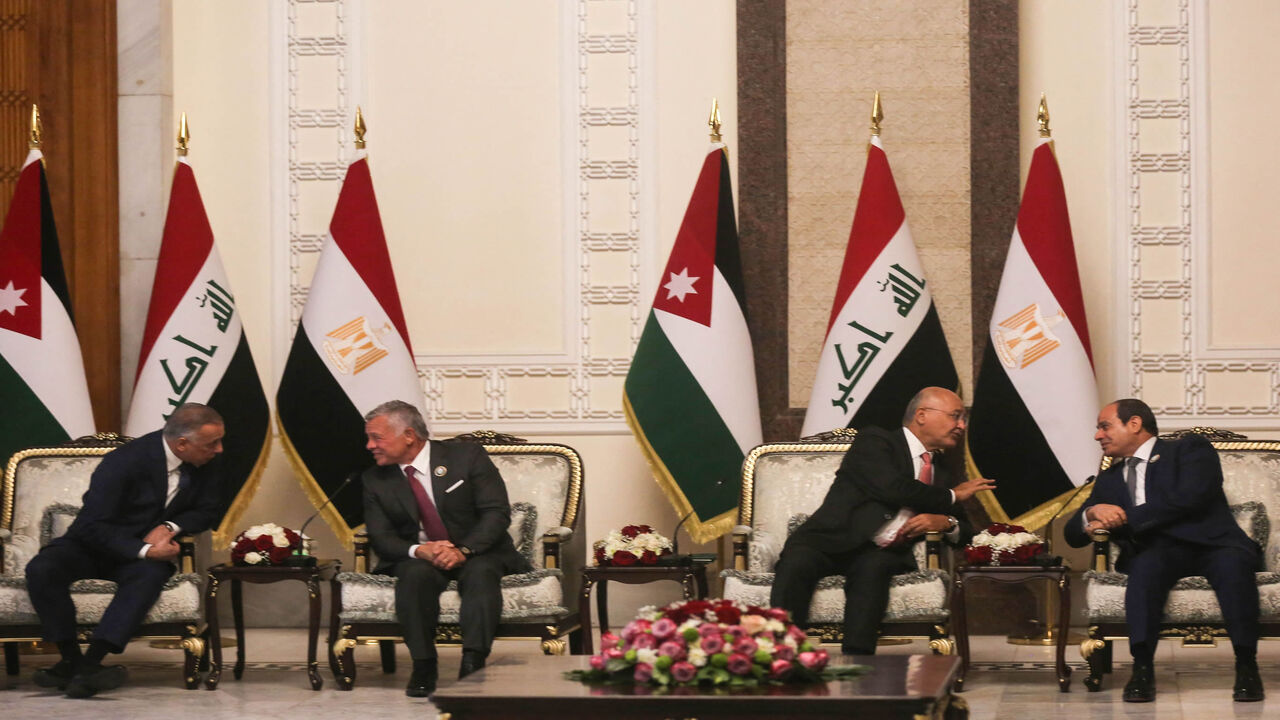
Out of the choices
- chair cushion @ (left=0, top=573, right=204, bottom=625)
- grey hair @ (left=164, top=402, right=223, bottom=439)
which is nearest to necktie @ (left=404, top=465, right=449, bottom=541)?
grey hair @ (left=164, top=402, right=223, bottom=439)

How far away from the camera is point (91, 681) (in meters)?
6.22

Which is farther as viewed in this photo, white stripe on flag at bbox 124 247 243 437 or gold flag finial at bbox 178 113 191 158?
gold flag finial at bbox 178 113 191 158

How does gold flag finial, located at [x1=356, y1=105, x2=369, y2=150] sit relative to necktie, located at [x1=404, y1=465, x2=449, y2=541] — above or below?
above

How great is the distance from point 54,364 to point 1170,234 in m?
5.51

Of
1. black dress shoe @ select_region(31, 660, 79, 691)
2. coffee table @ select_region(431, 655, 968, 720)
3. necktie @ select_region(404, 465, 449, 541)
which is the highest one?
necktie @ select_region(404, 465, 449, 541)

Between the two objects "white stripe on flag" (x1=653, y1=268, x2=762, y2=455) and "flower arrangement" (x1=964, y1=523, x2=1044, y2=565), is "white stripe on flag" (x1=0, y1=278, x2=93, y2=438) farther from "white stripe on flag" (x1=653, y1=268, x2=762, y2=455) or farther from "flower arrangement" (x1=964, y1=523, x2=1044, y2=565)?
"flower arrangement" (x1=964, y1=523, x2=1044, y2=565)

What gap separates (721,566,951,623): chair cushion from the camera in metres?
6.05

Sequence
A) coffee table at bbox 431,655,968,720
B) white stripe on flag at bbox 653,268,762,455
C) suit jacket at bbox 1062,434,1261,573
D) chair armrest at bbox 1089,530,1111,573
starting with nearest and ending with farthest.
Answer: coffee table at bbox 431,655,968,720, suit jacket at bbox 1062,434,1261,573, chair armrest at bbox 1089,530,1111,573, white stripe on flag at bbox 653,268,762,455

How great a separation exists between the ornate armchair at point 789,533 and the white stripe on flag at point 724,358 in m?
0.60

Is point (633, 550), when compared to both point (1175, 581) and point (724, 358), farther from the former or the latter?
point (1175, 581)

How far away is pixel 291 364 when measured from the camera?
25.2 ft

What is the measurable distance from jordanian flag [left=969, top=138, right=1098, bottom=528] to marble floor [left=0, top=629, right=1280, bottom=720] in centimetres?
79

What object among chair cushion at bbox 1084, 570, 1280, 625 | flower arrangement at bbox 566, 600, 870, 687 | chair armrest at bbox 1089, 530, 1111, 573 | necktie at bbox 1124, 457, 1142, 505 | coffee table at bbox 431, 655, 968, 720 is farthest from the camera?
necktie at bbox 1124, 457, 1142, 505

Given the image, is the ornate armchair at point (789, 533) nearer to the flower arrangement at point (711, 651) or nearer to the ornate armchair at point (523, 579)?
the ornate armchair at point (523, 579)
